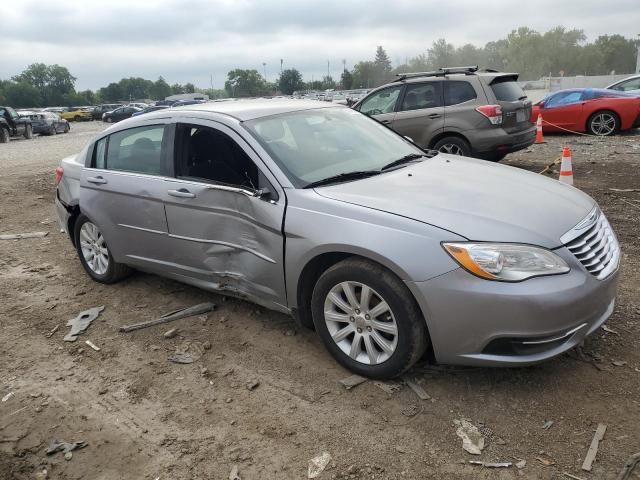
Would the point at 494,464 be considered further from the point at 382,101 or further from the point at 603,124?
the point at 603,124

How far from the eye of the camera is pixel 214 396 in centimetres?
335

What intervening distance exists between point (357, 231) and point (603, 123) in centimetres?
1256

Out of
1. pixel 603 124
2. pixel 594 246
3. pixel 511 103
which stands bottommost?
pixel 603 124

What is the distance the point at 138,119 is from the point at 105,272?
1.48 metres

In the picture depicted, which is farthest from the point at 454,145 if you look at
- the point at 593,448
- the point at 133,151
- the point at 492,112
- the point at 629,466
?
the point at 629,466

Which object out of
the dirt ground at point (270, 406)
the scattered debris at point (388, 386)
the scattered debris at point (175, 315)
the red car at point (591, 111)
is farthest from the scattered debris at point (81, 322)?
the red car at point (591, 111)

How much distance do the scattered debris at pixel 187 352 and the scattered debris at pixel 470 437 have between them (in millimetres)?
1842

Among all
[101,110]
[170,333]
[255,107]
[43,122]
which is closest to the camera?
[170,333]

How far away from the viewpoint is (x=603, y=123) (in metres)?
13.4

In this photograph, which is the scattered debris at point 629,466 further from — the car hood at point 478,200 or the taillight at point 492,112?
the taillight at point 492,112

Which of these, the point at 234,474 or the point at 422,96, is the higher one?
the point at 422,96

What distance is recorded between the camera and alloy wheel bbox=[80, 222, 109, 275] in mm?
5152

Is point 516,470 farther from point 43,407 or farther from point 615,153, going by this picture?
point 615,153

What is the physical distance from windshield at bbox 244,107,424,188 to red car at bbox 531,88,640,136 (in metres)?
10.2
